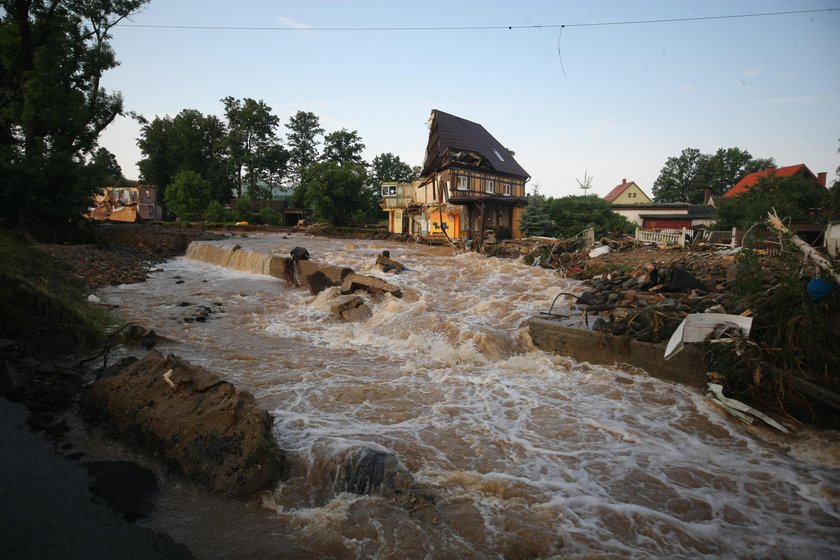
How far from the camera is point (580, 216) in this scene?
2694cm

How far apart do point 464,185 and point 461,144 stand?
384 cm

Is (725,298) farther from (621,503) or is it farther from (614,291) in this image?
(621,503)

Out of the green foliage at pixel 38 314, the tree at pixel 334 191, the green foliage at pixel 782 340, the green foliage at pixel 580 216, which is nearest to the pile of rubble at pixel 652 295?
the green foliage at pixel 782 340

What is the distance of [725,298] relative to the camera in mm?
7949

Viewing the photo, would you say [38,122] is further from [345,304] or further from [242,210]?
[242,210]

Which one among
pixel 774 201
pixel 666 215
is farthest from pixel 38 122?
pixel 666 215

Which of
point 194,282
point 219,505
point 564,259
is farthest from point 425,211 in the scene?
point 219,505

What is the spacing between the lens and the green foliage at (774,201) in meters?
21.2

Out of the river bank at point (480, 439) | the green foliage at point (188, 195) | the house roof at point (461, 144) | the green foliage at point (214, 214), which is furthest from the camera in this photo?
the green foliage at point (188, 195)

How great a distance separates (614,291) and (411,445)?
7273mm

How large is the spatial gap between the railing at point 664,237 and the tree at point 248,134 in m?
45.9

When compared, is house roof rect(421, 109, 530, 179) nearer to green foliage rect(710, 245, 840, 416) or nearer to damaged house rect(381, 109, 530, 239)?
damaged house rect(381, 109, 530, 239)

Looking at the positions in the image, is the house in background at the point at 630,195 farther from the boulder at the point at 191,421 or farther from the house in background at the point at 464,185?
the boulder at the point at 191,421

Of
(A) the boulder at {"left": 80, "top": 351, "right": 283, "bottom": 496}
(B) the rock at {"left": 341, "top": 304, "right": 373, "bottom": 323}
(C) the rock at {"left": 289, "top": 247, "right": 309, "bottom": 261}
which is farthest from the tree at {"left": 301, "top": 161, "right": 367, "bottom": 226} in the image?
(A) the boulder at {"left": 80, "top": 351, "right": 283, "bottom": 496}
